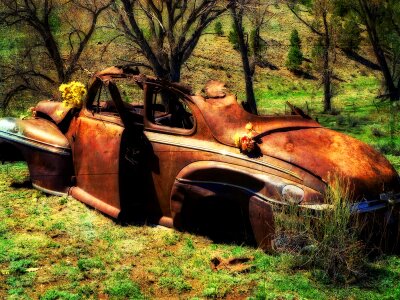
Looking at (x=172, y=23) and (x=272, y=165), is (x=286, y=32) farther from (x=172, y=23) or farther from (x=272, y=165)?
(x=272, y=165)

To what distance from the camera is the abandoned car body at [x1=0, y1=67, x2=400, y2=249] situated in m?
6.04

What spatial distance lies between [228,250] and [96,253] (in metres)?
1.55

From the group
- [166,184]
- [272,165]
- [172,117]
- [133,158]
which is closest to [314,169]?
[272,165]

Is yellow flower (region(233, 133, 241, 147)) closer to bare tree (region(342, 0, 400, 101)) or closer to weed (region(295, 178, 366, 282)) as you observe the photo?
weed (region(295, 178, 366, 282))

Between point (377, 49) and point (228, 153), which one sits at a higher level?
point (377, 49)

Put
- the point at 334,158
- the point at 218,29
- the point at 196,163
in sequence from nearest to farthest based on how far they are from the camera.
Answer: the point at 334,158 < the point at 196,163 < the point at 218,29

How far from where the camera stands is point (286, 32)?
41.4 metres

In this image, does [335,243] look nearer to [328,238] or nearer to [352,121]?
[328,238]

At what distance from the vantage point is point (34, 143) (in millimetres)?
8172

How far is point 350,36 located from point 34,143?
34410mm

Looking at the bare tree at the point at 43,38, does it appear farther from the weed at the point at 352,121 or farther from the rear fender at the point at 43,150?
the weed at the point at 352,121

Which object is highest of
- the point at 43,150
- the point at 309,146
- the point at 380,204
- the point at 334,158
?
the point at 309,146

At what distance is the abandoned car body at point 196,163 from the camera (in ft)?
19.8

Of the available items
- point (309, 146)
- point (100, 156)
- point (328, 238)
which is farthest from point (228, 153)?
point (100, 156)
